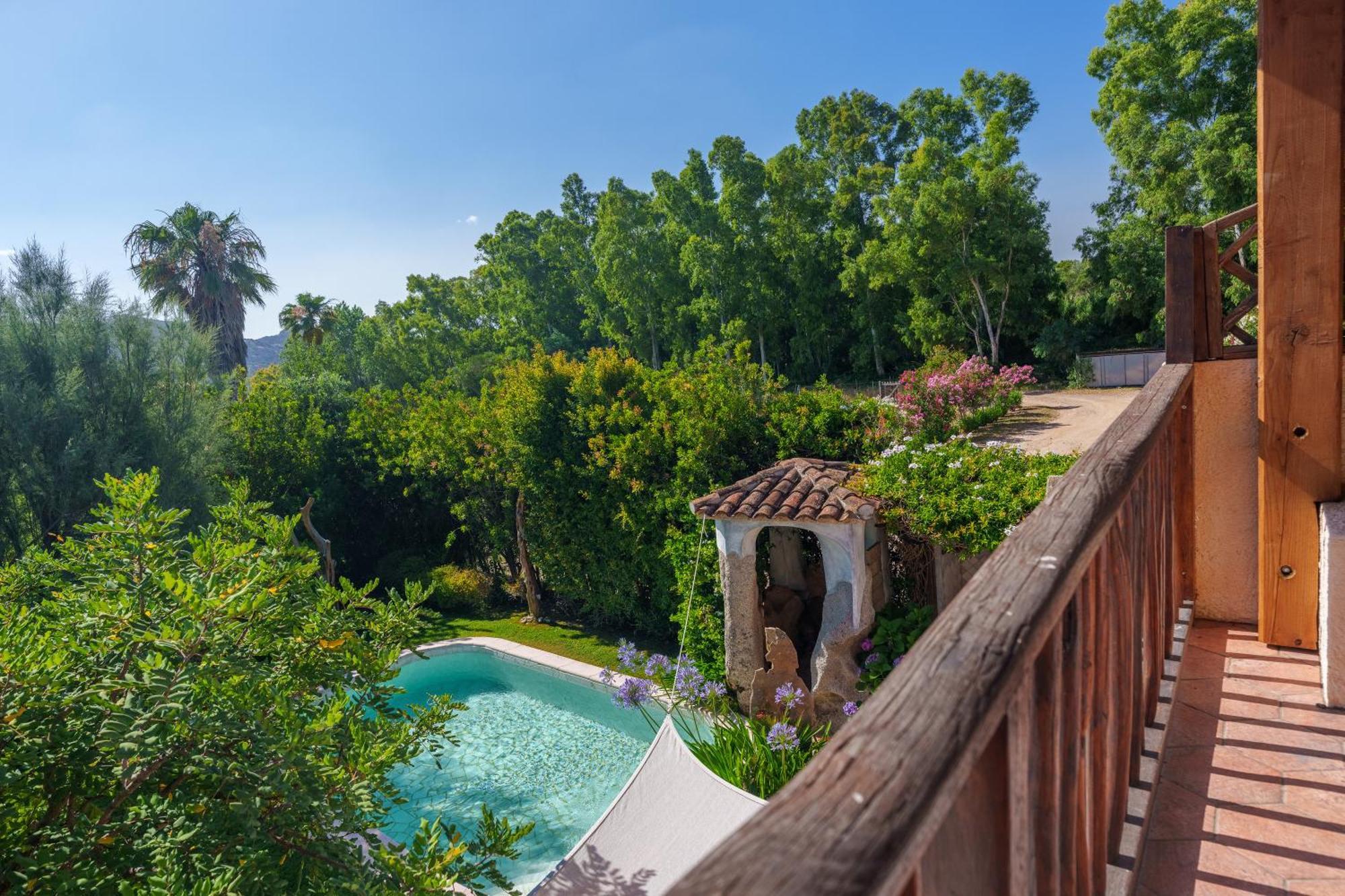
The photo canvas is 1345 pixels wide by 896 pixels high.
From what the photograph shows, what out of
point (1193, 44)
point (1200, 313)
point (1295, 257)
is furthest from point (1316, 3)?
point (1193, 44)

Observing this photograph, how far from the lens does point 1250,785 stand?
2006 millimetres

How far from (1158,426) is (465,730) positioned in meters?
9.61

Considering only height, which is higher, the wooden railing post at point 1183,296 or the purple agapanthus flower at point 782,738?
the wooden railing post at point 1183,296

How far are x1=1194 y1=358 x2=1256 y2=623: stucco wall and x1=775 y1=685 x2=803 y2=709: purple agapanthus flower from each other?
4.30 m

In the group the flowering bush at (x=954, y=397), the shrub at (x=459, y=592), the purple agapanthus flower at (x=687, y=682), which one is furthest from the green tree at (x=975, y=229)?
the purple agapanthus flower at (x=687, y=682)

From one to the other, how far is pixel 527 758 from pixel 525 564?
4890 millimetres

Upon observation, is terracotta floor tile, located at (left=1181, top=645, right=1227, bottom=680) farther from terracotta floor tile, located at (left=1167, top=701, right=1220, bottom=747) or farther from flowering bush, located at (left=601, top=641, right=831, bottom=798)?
flowering bush, located at (left=601, top=641, right=831, bottom=798)

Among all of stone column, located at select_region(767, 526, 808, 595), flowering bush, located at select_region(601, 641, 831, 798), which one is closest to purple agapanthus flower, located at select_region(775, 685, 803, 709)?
flowering bush, located at select_region(601, 641, 831, 798)

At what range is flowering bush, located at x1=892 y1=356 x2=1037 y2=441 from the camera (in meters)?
12.9

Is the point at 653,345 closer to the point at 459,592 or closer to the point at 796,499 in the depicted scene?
the point at 459,592

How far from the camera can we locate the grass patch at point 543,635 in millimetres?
11898

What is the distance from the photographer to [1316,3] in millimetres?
2463

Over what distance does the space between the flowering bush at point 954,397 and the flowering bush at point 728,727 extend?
5.14m

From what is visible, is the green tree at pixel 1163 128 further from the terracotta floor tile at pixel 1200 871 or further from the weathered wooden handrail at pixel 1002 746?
the weathered wooden handrail at pixel 1002 746
